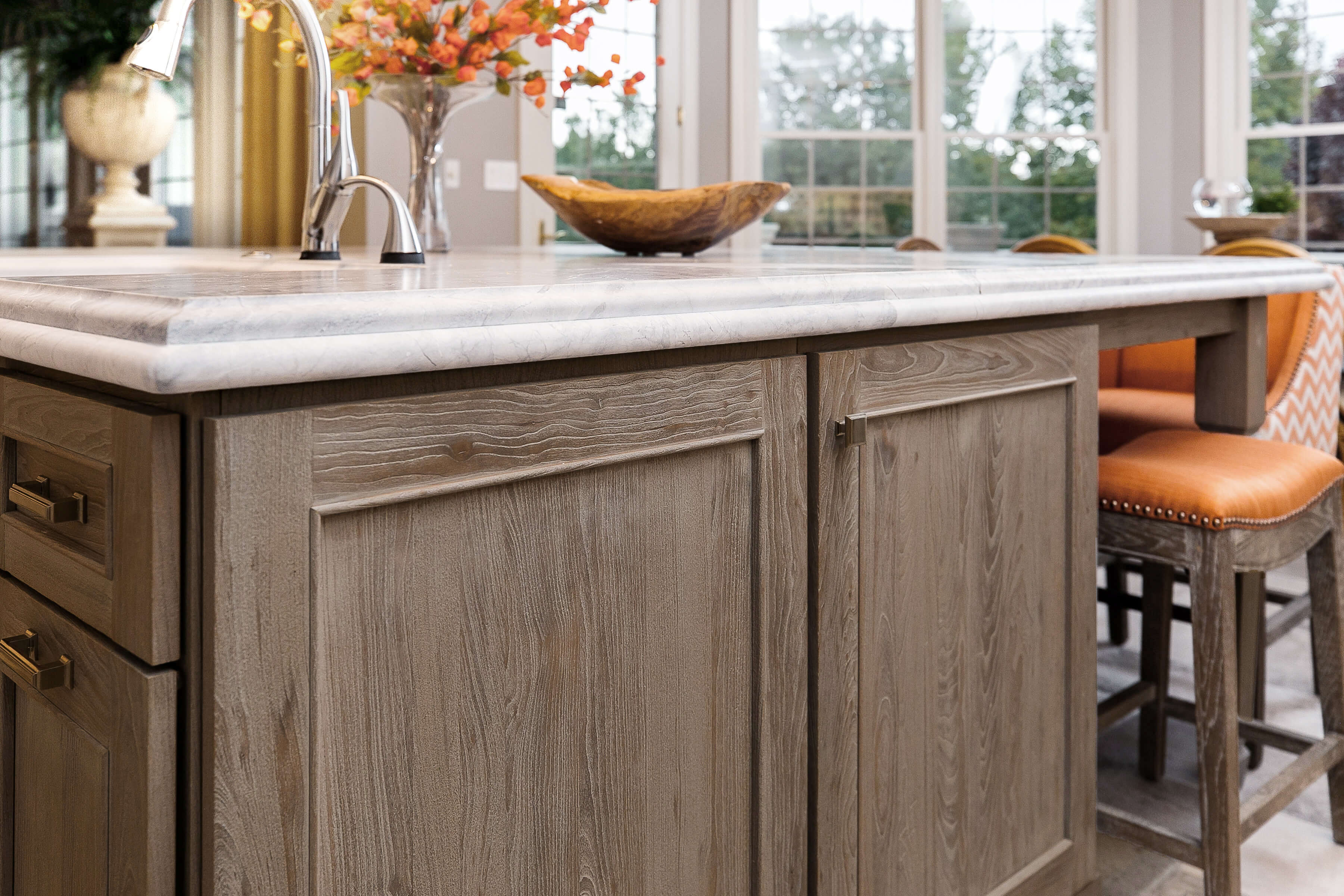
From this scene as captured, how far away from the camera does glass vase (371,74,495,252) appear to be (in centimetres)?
170

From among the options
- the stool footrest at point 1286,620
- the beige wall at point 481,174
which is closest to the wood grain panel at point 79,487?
the stool footrest at point 1286,620

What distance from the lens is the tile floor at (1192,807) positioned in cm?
171

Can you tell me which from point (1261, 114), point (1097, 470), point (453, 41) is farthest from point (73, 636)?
point (1261, 114)

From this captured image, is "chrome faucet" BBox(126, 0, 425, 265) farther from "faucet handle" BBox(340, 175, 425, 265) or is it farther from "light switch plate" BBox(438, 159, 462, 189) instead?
"light switch plate" BBox(438, 159, 462, 189)

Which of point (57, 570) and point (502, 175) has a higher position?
point (502, 175)

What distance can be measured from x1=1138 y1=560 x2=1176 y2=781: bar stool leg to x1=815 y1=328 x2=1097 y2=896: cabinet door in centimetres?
66

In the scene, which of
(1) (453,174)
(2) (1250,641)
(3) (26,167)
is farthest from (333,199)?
(1) (453,174)

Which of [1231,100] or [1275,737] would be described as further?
[1231,100]

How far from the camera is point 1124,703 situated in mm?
1880

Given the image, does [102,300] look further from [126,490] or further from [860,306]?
[860,306]

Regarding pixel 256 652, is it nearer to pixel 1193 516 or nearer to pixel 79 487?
pixel 79 487

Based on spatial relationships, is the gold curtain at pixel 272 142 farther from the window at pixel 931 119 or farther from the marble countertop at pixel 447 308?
the window at pixel 931 119

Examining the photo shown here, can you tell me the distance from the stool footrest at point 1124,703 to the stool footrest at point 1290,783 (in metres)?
0.26

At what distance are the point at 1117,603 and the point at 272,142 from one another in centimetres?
236
